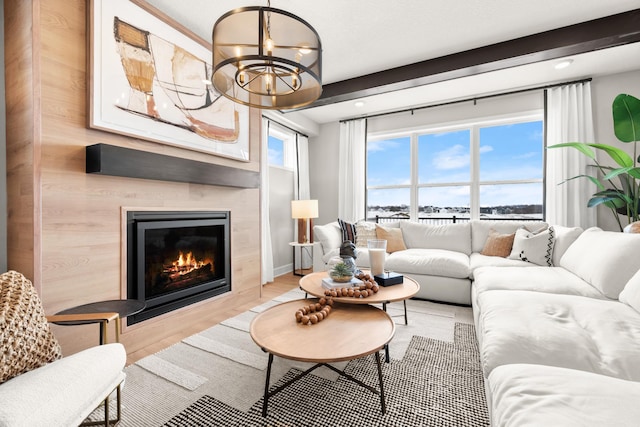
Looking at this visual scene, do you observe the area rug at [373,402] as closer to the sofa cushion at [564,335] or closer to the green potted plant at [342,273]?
the sofa cushion at [564,335]

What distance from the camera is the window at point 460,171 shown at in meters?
3.87

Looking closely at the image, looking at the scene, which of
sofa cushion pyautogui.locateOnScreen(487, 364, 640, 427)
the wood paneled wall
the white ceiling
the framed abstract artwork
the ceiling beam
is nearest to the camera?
sofa cushion pyautogui.locateOnScreen(487, 364, 640, 427)

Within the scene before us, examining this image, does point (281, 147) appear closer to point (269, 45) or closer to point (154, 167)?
point (154, 167)

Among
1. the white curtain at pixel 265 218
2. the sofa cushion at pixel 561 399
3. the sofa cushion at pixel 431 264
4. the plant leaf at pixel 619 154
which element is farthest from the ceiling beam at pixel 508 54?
the sofa cushion at pixel 561 399

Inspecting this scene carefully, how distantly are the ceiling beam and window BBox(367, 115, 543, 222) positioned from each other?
136 centimetres

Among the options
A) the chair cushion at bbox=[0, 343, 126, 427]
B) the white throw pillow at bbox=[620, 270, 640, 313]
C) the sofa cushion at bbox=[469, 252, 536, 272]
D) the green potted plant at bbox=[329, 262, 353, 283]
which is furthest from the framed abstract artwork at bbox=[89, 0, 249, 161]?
the white throw pillow at bbox=[620, 270, 640, 313]

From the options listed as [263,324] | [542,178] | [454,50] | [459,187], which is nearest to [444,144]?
[459,187]

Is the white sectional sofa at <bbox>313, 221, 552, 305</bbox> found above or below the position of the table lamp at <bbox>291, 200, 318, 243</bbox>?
below

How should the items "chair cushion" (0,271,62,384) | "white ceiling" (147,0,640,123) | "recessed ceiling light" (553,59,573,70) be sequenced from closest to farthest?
"chair cushion" (0,271,62,384) < "white ceiling" (147,0,640,123) < "recessed ceiling light" (553,59,573,70)

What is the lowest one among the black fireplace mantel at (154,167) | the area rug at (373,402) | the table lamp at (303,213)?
the area rug at (373,402)

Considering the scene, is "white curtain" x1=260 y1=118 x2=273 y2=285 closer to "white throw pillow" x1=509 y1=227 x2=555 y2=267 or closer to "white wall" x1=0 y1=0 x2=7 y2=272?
"white wall" x1=0 y1=0 x2=7 y2=272

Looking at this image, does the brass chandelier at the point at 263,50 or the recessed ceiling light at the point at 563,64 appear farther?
the recessed ceiling light at the point at 563,64

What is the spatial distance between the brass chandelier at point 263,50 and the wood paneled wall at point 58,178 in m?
1.02

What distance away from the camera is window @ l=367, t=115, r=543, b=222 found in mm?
3865
